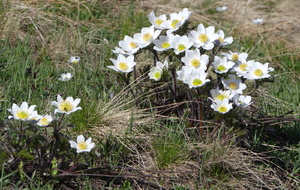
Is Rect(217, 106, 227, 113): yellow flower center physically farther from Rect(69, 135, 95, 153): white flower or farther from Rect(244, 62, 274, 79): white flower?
Rect(69, 135, 95, 153): white flower

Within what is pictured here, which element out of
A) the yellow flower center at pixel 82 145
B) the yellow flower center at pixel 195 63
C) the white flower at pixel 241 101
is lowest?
the yellow flower center at pixel 82 145

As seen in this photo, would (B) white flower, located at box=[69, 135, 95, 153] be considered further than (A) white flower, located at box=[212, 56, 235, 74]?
No

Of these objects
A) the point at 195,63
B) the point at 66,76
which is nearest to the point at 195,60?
the point at 195,63

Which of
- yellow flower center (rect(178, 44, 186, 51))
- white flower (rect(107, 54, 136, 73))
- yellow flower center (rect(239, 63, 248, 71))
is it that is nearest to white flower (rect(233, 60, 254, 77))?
yellow flower center (rect(239, 63, 248, 71))

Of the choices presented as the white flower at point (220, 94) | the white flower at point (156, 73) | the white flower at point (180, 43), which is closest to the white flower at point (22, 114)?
the white flower at point (156, 73)

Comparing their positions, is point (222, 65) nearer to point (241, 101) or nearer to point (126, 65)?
point (241, 101)

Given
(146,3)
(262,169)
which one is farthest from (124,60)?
(146,3)

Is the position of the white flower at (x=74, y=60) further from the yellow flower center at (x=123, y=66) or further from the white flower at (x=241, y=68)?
the white flower at (x=241, y=68)
